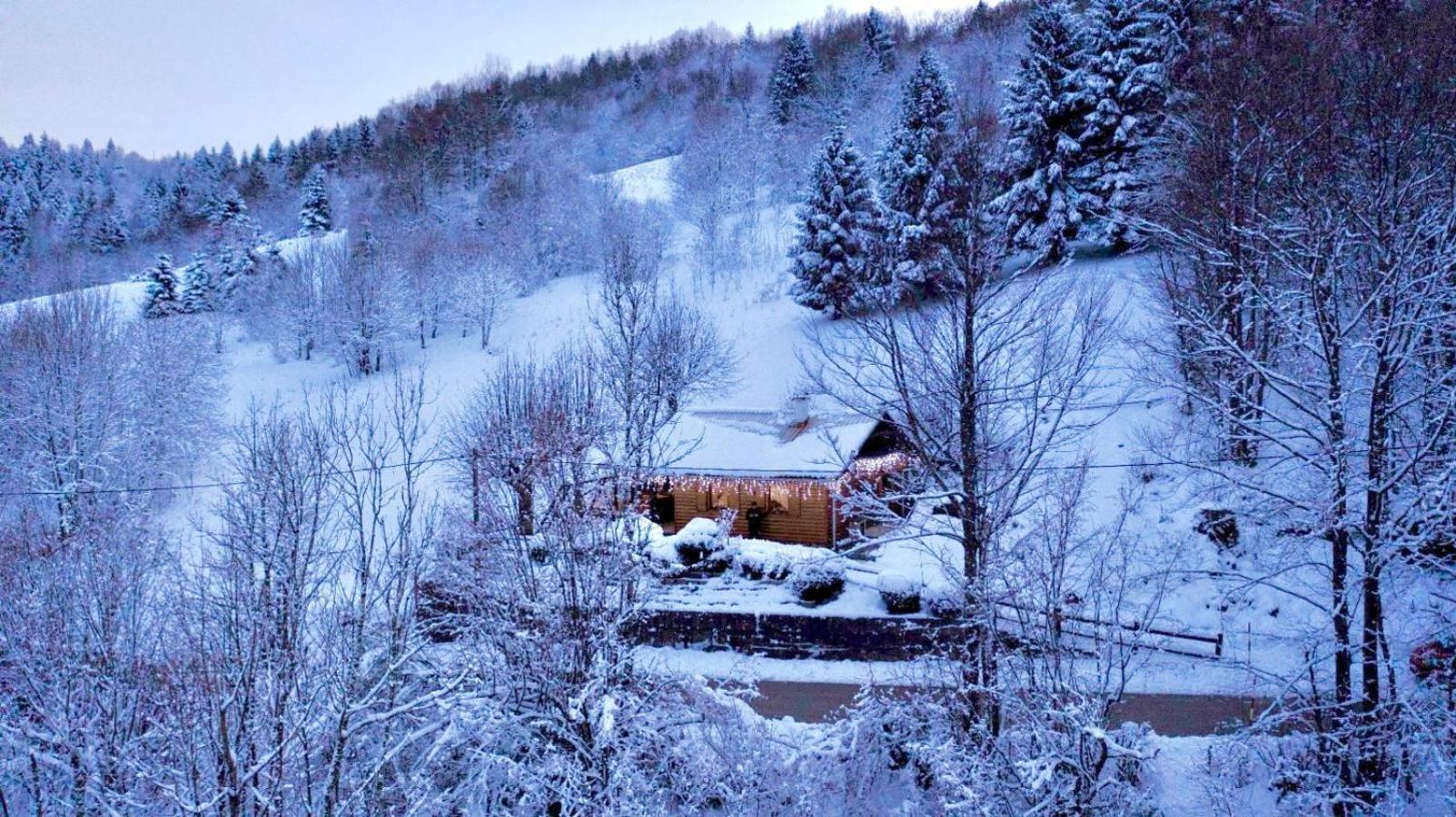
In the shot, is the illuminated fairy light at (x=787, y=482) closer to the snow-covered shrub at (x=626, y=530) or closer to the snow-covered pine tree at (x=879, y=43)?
the snow-covered shrub at (x=626, y=530)

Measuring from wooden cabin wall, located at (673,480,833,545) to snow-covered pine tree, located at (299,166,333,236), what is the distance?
39690 millimetres

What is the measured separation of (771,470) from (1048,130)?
15315 millimetres

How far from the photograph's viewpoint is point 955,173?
9.49 m

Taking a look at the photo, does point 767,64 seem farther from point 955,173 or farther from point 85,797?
point 85,797

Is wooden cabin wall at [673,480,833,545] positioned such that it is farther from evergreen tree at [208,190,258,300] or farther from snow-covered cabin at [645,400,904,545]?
evergreen tree at [208,190,258,300]

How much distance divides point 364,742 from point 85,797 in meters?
2.50

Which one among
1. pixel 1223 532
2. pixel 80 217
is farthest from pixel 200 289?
pixel 1223 532

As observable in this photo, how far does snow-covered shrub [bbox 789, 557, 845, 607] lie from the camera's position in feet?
47.4

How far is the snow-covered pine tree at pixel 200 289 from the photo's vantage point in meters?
41.8

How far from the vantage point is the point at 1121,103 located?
2459cm

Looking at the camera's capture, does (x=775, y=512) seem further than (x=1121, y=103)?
No

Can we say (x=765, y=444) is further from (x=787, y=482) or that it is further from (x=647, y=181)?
(x=647, y=181)

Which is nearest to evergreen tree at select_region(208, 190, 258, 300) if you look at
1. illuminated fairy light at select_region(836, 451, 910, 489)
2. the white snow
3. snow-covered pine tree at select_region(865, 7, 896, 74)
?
the white snow

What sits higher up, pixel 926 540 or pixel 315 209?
pixel 315 209
